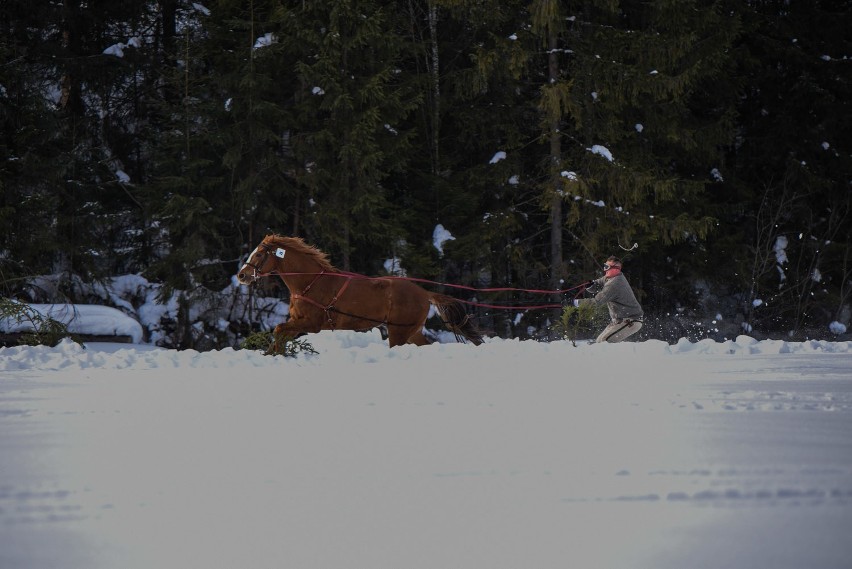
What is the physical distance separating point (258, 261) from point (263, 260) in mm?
78

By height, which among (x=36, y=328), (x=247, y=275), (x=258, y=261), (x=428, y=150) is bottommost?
(x=36, y=328)

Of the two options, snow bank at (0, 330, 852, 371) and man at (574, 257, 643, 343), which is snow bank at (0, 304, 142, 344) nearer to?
snow bank at (0, 330, 852, 371)

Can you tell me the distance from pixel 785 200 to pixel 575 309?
47.3 ft

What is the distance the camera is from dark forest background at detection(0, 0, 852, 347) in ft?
75.8

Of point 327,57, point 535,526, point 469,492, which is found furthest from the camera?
point 327,57

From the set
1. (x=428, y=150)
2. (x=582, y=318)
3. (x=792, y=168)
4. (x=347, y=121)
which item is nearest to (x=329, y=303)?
(x=582, y=318)

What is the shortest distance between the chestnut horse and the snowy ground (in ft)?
12.1

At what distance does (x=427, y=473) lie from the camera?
4.82 meters

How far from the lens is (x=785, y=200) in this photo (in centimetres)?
2775

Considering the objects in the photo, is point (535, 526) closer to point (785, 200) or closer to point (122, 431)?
point (122, 431)

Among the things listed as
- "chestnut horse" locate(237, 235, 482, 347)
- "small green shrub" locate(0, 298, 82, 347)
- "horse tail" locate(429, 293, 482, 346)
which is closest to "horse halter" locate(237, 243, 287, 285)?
"chestnut horse" locate(237, 235, 482, 347)

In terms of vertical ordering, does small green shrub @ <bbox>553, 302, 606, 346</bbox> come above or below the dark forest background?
below

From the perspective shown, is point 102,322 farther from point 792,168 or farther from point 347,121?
point 792,168

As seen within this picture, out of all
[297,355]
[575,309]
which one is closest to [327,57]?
[575,309]
